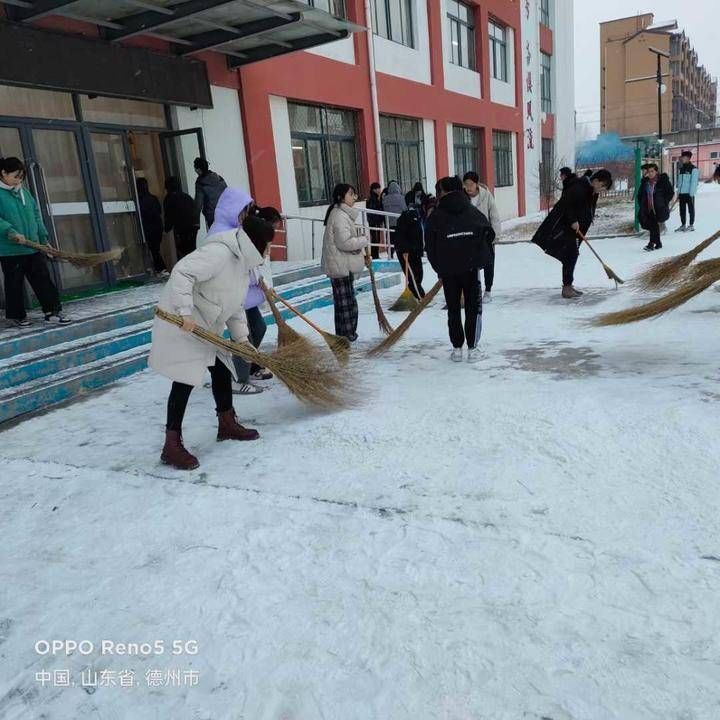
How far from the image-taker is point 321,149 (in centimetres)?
1068

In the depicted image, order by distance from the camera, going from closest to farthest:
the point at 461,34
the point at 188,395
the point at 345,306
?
the point at 188,395 < the point at 345,306 < the point at 461,34

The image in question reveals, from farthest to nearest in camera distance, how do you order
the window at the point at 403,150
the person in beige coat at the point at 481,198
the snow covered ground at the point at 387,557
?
the window at the point at 403,150, the person in beige coat at the point at 481,198, the snow covered ground at the point at 387,557

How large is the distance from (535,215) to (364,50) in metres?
11.7

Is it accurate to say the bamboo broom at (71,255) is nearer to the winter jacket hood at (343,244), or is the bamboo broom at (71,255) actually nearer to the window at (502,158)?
the winter jacket hood at (343,244)

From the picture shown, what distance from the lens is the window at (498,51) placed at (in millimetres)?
18047

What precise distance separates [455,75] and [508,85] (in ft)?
14.9

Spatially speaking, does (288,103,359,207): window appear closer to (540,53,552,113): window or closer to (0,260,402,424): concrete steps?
(0,260,402,424): concrete steps

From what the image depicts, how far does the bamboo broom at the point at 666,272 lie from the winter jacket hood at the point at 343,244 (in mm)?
2278

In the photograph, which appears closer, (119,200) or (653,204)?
(119,200)

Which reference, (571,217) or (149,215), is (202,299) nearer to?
(571,217)

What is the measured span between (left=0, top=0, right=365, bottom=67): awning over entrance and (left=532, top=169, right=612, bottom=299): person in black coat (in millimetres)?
3609

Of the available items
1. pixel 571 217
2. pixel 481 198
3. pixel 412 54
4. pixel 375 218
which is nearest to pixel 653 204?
pixel 375 218

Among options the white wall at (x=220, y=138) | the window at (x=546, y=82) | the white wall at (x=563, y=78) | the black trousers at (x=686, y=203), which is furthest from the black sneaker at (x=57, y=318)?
the white wall at (x=563, y=78)

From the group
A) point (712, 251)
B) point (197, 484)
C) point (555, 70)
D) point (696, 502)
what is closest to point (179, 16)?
point (197, 484)
